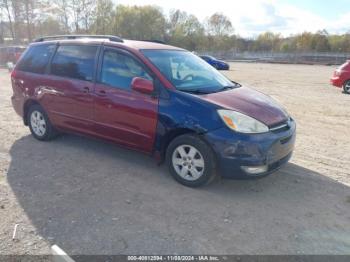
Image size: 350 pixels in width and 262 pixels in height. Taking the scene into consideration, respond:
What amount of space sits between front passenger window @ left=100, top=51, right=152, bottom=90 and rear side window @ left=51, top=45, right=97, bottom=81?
264mm

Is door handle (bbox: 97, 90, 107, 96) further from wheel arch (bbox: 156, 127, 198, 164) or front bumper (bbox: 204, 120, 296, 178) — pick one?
front bumper (bbox: 204, 120, 296, 178)

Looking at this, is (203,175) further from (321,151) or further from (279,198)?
(321,151)

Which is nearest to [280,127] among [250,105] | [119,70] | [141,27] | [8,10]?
[250,105]

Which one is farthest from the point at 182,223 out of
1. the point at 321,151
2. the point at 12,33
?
the point at 12,33

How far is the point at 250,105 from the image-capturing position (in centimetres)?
408

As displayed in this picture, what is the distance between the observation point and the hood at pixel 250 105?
12.8 feet

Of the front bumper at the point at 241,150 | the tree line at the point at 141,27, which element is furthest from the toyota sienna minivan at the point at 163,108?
the tree line at the point at 141,27

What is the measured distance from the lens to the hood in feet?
12.8

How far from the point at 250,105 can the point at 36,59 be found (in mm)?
3877

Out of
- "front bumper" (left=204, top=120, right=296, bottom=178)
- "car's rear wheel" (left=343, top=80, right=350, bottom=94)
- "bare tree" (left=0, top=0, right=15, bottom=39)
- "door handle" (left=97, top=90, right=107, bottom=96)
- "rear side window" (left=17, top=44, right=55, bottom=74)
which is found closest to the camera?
"front bumper" (left=204, top=120, right=296, bottom=178)

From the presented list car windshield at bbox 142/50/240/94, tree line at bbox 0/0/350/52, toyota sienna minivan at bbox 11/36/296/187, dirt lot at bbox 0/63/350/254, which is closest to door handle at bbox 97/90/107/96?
toyota sienna minivan at bbox 11/36/296/187

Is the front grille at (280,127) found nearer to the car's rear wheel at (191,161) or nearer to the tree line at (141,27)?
the car's rear wheel at (191,161)

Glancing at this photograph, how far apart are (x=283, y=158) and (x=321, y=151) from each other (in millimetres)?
1829

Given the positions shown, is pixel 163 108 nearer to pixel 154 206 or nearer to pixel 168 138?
pixel 168 138
